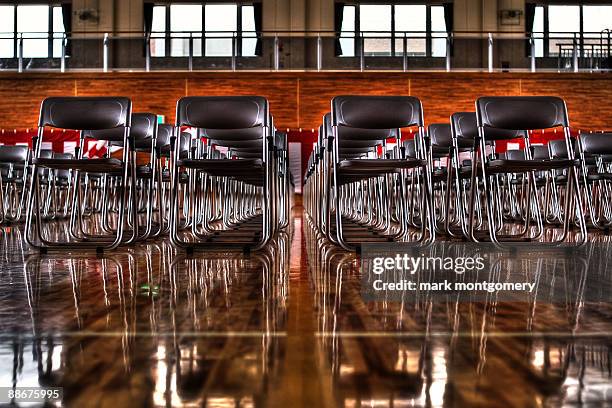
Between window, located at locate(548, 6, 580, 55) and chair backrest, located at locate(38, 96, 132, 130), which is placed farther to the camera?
window, located at locate(548, 6, 580, 55)

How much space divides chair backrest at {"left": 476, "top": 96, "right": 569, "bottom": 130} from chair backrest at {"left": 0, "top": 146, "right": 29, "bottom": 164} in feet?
14.5

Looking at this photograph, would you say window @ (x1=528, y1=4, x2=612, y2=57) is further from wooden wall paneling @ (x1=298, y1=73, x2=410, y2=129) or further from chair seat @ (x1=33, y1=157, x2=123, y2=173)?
chair seat @ (x1=33, y1=157, x2=123, y2=173)

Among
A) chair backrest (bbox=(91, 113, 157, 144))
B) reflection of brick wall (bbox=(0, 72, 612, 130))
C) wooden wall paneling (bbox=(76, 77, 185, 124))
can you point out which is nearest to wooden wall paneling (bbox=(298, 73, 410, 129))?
reflection of brick wall (bbox=(0, 72, 612, 130))

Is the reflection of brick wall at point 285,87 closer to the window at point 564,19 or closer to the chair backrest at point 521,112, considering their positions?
the window at point 564,19

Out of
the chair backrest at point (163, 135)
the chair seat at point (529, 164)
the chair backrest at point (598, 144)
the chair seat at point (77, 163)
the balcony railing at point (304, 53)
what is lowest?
the chair seat at point (529, 164)

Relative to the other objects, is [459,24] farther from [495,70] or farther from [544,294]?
[544,294]

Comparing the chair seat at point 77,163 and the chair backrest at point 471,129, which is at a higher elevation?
the chair backrest at point 471,129

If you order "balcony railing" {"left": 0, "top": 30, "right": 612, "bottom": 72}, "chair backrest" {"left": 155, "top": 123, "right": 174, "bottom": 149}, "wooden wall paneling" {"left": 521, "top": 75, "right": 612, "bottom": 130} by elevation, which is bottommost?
"chair backrest" {"left": 155, "top": 123, "right": 174, "bottom": 149}

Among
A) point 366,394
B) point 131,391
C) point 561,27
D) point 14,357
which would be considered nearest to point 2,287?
point 14,357

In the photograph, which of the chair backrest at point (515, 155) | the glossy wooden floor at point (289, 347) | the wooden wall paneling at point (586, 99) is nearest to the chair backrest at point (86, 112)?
the glossy wooden floor at point (289, 347)

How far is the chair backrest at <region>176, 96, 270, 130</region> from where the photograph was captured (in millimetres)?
3285

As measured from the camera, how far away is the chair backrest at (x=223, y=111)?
3285mm

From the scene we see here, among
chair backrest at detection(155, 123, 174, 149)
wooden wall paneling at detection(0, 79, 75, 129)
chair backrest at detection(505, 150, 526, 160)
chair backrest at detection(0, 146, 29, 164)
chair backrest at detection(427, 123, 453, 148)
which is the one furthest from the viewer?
wooden wall paneling at detection(0, 79, 75, 129)

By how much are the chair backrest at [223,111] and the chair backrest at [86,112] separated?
304 mm
